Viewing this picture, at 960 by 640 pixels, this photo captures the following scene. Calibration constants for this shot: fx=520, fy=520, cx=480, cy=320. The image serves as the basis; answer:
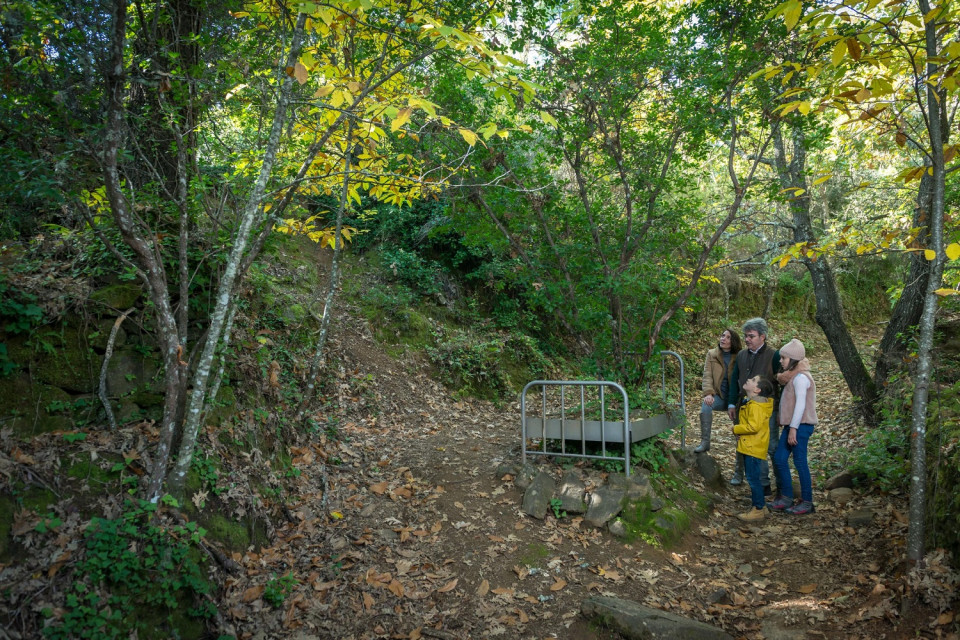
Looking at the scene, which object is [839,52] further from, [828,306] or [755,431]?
[828,306]

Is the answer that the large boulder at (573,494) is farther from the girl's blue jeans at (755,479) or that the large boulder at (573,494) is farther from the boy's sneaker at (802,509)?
the boy's sneaker at (802,509)

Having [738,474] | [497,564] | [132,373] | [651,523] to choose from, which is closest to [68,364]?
[132,373]

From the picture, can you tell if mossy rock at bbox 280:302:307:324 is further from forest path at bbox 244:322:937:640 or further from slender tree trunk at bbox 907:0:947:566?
slender tree trunk at bbox 907:0:947:566

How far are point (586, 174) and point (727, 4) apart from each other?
105 inches

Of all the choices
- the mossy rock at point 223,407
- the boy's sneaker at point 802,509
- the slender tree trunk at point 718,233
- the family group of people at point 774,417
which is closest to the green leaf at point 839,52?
the family group of people at point 774,417

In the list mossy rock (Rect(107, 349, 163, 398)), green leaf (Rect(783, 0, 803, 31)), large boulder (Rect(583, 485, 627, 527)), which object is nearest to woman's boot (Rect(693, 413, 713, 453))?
large boulder (Rect(583, 485, 627, 527))

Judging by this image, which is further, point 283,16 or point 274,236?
point 274,236

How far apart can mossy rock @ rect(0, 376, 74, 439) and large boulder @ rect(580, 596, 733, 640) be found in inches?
171

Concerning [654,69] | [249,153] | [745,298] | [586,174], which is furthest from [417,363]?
[745,298]

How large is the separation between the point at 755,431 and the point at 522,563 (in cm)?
289

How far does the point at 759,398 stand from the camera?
561 cm

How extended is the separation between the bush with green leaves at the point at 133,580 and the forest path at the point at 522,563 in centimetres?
68

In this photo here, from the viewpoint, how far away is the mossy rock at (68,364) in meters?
4.23

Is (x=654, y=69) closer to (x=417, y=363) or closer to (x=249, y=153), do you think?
(x=249, y=153)
